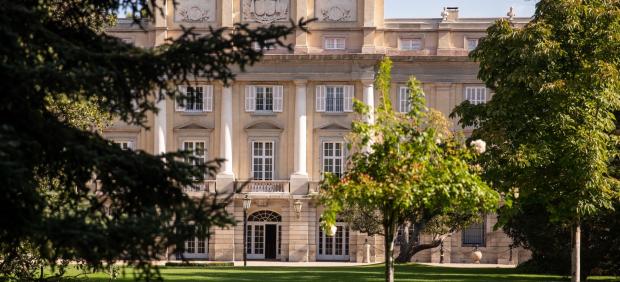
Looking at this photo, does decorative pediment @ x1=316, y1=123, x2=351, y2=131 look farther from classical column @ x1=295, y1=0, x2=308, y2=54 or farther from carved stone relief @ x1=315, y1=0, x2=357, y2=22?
carved stone relief @ x1=315, y1=0, x2=357, y2=22

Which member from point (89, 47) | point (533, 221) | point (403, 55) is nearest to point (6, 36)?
point (89, 47)

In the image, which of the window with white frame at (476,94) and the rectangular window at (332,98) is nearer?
the window with white frame at (476,94)

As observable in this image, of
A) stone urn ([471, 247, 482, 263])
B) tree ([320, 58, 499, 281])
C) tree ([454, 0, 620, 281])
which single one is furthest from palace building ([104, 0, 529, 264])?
tree ([320, 58, 499, 281])

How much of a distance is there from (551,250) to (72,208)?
31.7m

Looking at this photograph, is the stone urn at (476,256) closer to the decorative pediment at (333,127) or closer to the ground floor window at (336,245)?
the ground floor window at (336,245)

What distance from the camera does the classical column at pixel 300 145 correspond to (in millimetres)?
61031

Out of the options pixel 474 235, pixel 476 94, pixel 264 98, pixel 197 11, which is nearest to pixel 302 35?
pixel 264 98

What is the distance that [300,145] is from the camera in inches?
2403

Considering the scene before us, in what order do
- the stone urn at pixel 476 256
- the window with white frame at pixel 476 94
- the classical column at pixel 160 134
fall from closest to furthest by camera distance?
the stone urn at pixel 476 256
the classical column at pixel 160 134
the window with white frame at pixel 476 94

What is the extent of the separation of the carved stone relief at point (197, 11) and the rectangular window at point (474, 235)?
54.1ft

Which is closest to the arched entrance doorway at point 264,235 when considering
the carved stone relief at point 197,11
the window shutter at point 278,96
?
the window shutter at point 278,96

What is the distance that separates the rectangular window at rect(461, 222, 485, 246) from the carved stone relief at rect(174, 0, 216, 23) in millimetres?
16499

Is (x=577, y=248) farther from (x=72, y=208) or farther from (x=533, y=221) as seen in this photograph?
(x=72, y=208)

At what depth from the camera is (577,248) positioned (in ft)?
105
